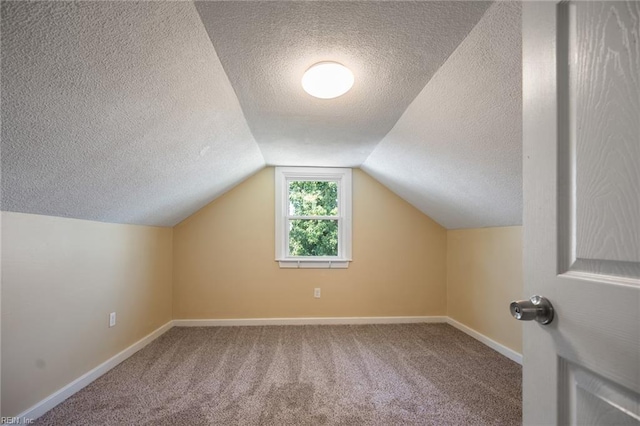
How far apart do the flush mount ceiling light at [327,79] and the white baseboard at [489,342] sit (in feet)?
8.46

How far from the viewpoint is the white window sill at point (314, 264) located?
3805 mm

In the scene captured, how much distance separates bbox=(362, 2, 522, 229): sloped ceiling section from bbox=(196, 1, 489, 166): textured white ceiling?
88 millimetres

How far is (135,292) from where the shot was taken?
2.90 m

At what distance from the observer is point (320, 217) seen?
3.94m

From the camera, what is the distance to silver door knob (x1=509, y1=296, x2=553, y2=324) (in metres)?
0.66

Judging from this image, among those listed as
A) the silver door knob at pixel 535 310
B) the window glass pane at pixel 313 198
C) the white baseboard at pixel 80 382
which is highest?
the window glass pane at pixel 313 198

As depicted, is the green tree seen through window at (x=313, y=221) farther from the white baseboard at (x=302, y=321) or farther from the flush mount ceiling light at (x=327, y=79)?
the flush mount ceiling light at (x=327, y=79)

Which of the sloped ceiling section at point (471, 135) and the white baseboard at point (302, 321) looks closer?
the sloped ceiling section at point (471, 135)

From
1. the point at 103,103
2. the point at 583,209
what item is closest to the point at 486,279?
the point at 583,209

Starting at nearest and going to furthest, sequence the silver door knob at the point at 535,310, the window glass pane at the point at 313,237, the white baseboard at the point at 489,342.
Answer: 1. the silver door knob at the point at 535,310
2. the white baseboard at the point at 489,342
3. the window glass pane at the point at 313,237

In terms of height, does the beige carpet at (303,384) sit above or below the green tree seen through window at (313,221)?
below

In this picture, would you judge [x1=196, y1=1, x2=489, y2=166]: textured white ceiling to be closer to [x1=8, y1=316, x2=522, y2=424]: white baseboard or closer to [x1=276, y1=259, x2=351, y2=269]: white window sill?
[x1=276, y1=259, x2=351, y2=269]: white window sill

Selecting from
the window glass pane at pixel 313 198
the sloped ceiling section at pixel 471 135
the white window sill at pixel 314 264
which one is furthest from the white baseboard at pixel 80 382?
the sloped ceiling section at pixel 471 135

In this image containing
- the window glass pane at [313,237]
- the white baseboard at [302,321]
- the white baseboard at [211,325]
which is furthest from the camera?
the window glass pane at [313,237]
